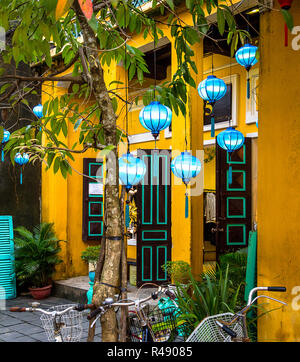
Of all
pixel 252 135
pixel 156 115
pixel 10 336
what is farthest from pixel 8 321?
pixel 252 135

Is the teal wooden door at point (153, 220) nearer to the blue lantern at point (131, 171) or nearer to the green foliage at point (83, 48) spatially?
the blue lantern at point (131, 171)

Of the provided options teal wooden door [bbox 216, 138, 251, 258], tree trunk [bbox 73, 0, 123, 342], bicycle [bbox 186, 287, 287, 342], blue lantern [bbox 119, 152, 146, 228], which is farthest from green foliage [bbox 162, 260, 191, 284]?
bicycle [bbox 186, 287, 287, 342]

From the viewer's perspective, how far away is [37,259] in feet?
30.7

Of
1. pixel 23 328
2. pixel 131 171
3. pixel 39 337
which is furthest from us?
pixel 23 328

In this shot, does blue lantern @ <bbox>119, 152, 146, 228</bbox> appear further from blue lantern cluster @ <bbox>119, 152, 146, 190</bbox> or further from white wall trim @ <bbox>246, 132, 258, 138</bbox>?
white wall trim @ <bbox>246, 132, 258, 138</bbox>

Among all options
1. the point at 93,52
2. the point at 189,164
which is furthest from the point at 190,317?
the point at 93,52

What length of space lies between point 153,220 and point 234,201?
1.65 m

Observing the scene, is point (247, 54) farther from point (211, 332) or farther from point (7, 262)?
point (7, 262)

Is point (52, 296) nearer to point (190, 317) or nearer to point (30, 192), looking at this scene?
point (30, 192)

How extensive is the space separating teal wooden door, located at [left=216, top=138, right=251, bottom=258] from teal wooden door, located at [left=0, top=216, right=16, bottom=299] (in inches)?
187

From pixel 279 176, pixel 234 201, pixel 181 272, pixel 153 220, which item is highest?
pixel 279 176

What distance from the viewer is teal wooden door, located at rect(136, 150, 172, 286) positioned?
320 inches

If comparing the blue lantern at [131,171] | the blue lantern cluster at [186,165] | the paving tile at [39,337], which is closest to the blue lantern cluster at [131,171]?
the blue lantern at [131,171]
